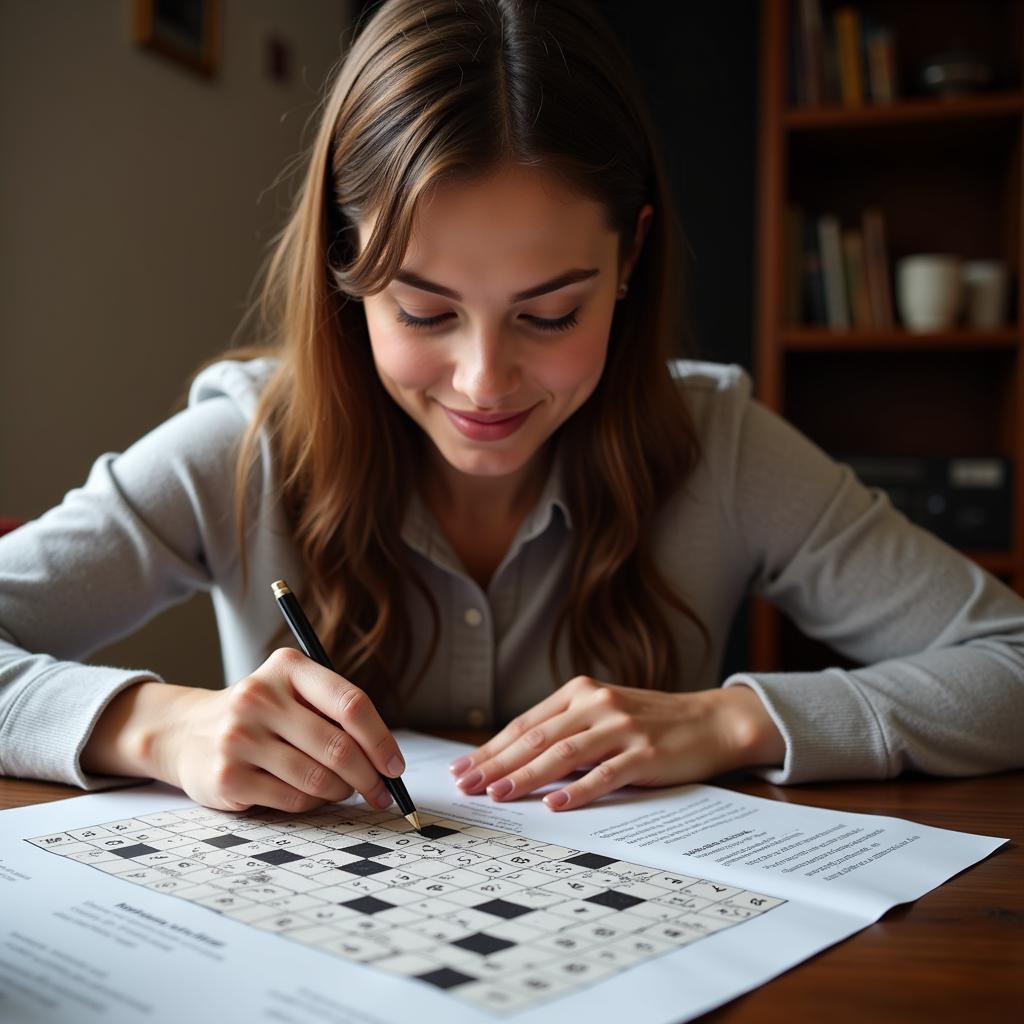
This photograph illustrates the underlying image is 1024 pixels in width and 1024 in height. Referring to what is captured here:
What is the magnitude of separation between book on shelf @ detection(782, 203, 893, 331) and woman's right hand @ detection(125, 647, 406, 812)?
201 centimetres

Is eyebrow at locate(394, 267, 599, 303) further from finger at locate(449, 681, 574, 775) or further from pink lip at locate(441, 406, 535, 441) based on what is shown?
finger at locate(449, 681, 574, 775)

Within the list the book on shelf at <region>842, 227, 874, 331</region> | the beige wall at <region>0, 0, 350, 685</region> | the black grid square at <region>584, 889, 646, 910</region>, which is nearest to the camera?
the black grid square at <region>584, 889, 646, 910</region>

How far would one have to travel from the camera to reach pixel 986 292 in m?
2.52

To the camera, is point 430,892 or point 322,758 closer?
point 430,892

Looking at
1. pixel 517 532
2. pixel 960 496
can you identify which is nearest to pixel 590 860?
pixel 517 532

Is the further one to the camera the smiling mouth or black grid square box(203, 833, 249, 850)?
the smiling mouth

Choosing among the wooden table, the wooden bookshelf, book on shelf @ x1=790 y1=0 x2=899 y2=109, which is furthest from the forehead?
book on shelf @ x1=790 y1=0 x2=899 y2=109

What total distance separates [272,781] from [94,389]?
1.57 meters

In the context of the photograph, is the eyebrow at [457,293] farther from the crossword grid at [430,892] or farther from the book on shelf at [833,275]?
the book on shelf at [833,275]

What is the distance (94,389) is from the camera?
216 cm

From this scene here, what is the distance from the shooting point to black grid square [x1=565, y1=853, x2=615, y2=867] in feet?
2.26

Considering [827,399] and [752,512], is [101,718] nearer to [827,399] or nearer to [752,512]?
[752,512]

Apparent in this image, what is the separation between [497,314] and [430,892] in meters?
0.51

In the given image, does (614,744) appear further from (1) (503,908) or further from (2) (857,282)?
(2) (857,282)
